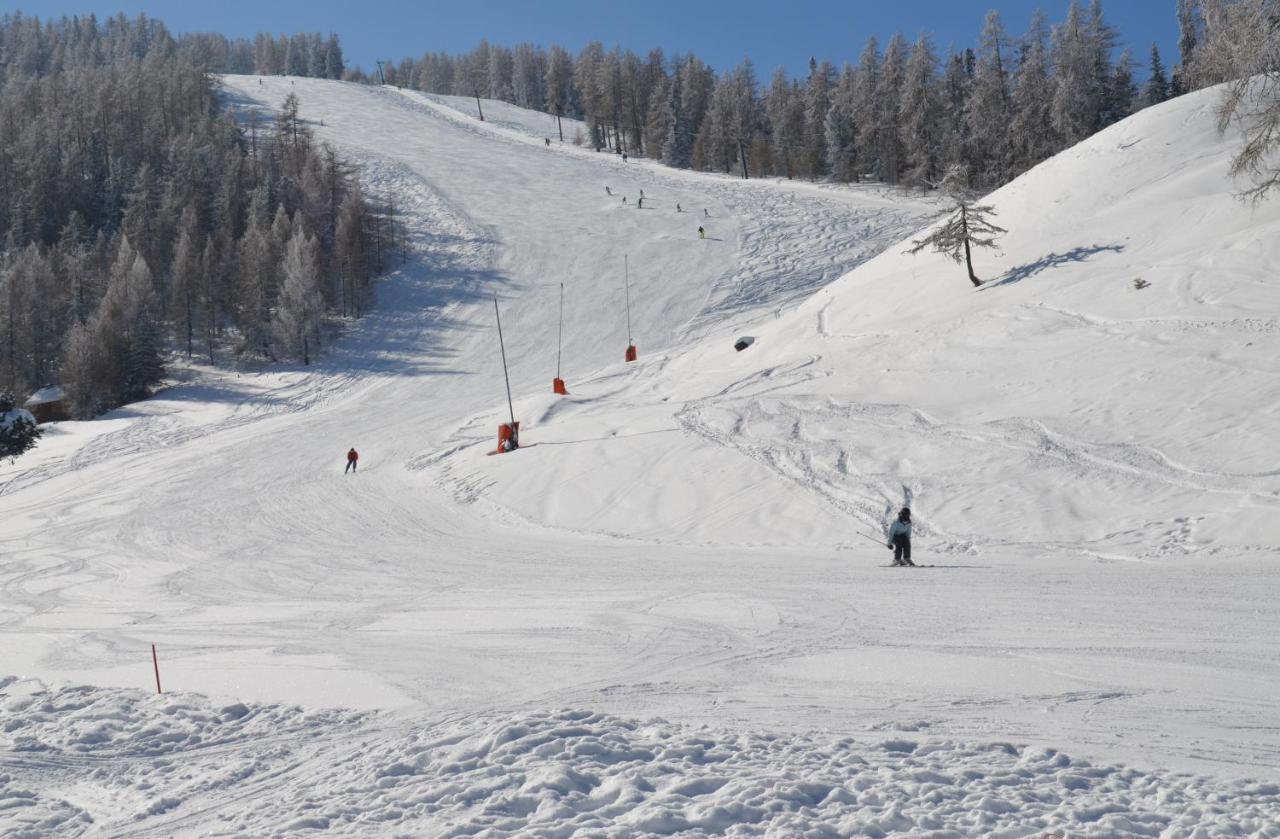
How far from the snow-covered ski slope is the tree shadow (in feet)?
0.45

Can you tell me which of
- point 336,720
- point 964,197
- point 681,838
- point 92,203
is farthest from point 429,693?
point 92,203

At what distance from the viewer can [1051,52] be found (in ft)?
255

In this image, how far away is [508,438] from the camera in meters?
31.4

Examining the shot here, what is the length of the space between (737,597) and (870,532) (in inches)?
225

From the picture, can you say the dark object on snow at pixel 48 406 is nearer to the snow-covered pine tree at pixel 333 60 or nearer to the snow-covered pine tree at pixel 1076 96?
the snow-covered pine tree at pixel 1076 96

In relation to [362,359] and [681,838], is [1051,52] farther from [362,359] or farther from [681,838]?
[681,838]

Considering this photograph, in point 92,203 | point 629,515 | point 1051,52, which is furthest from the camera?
point 92,203

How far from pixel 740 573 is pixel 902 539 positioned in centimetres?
290

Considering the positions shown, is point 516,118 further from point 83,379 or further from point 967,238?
point 967,238

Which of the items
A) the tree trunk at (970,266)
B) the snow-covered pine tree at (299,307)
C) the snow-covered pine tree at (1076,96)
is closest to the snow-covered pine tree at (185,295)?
the snow-covered pine tree at (299,307)

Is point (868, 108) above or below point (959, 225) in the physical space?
above

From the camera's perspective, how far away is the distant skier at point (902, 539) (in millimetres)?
16688

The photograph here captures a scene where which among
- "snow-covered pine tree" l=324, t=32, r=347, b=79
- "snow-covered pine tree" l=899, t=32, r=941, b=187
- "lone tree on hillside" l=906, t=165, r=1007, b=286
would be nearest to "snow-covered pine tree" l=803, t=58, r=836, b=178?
"snow-covered pine tree" l=899, t=32, r=941, b=187

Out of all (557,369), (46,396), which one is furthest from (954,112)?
(46,396)
